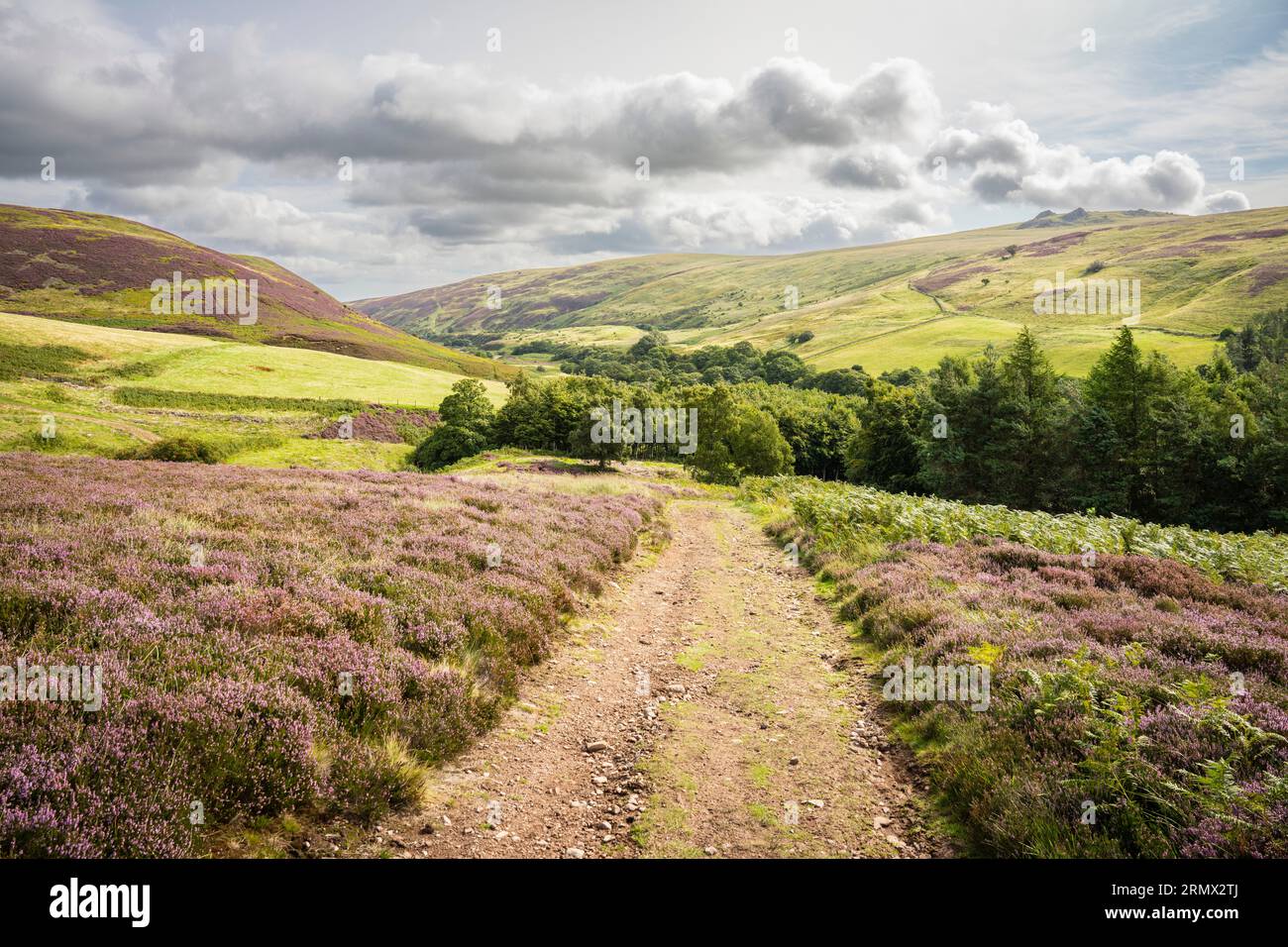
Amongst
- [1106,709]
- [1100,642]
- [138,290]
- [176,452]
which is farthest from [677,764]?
[138,290]

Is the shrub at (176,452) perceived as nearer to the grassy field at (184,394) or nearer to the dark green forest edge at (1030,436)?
the grassy field at (184,394)

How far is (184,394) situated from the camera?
73875mm

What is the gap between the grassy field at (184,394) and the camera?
50.3 m

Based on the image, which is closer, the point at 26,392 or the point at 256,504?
the point at 256,504

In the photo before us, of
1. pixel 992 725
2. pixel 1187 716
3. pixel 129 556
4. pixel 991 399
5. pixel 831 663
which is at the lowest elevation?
pixel 831 663

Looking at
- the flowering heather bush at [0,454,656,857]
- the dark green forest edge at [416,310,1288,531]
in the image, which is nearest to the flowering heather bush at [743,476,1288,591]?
the dark green forest edge at [416,310,1288,531]

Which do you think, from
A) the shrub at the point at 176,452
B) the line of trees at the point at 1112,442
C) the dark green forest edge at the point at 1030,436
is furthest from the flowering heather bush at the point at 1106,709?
the shrub at the point at 176,452

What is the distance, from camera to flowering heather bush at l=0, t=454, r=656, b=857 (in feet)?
15.3

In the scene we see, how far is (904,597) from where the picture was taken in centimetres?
1319

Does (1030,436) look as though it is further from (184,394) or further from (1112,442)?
(184,394)

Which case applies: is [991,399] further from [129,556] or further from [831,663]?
[129,556]

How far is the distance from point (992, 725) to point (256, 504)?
16112 millimetres
